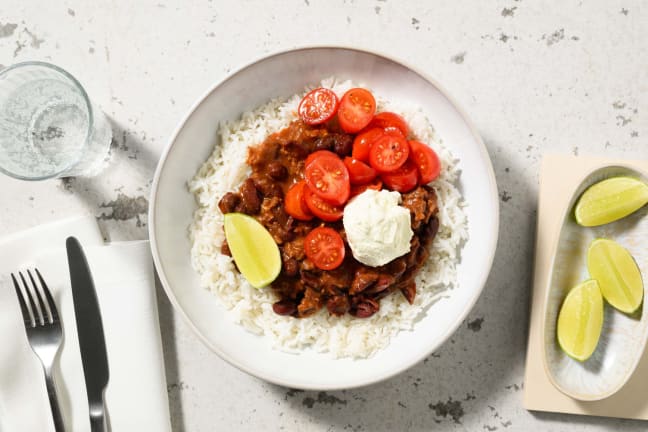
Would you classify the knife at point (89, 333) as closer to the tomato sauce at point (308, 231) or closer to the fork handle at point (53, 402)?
the fork handle at point (53, 402)

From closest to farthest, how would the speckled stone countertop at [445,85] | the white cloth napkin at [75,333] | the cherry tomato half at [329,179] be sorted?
the cherry tomato half at [329,179]
the white cloth napkin at [75,333]
the speckled stone countertop at [445,85]

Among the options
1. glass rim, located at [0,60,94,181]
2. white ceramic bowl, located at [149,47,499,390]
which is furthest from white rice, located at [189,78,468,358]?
glass rim, located at [0,60,94,181]

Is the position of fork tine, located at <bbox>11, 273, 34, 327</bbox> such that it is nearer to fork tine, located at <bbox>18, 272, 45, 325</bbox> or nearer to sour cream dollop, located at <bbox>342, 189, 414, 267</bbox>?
fork tine, located at <bbox>18, 272, 45, 325</bbox>

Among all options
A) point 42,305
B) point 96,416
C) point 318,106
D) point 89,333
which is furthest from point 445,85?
point 96,416

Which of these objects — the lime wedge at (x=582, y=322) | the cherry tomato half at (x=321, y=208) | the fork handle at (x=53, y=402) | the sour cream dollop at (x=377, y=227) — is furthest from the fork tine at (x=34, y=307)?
the lime wedge at (x=582, y=322)

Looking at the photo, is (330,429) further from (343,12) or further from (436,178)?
(343,12)

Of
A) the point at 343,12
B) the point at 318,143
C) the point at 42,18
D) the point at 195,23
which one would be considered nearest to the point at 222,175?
the point at 318,143
